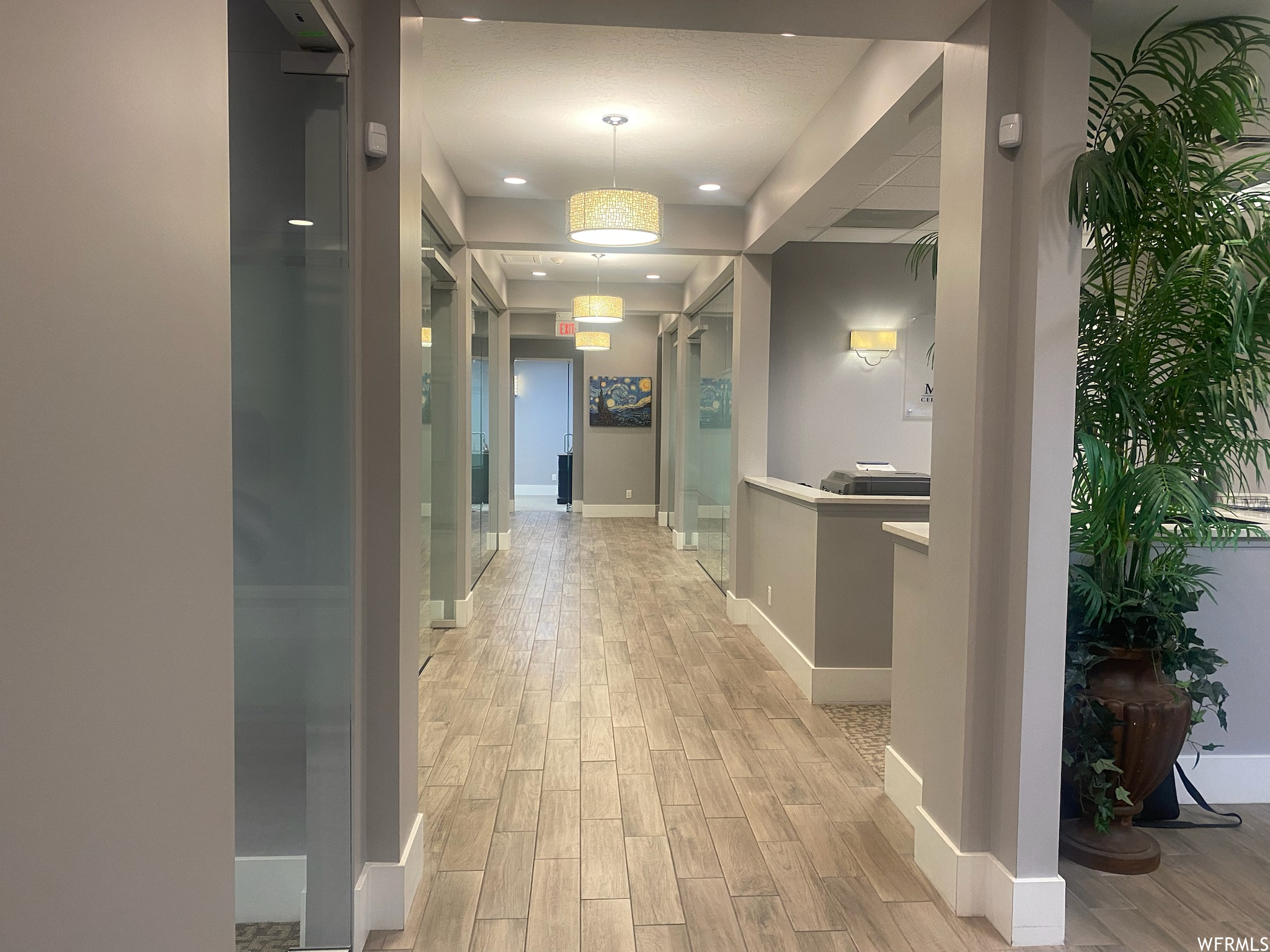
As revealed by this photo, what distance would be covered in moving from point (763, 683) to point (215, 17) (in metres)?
4.02

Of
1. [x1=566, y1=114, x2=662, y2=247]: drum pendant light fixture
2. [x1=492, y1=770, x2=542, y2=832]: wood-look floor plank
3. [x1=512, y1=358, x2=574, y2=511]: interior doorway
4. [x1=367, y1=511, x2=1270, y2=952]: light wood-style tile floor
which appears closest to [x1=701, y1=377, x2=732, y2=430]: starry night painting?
[x1=367, y1=511, x2=1270, y2=952]: light wood-style tile floor

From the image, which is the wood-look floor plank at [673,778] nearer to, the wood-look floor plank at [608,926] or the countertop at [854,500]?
the wood-look floor plank at [608,926]

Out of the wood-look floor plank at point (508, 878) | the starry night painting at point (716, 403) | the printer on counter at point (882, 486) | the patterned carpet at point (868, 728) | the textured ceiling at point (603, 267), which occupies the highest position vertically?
the textured ceiling at point (603, 267)

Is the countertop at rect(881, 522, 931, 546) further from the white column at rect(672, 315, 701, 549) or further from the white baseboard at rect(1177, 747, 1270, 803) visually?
the white column at rect(672, 315, 701, 549)

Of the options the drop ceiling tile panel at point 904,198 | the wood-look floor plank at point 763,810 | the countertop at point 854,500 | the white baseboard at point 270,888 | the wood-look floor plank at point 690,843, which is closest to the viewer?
the white baseboard at point 270,888

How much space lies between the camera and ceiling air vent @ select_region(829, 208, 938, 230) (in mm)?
5547

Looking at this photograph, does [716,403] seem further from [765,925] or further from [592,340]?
[765,925]

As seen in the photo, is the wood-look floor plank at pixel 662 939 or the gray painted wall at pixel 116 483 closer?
the gray painted wall at pixel 116 483

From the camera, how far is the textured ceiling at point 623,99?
131 inches

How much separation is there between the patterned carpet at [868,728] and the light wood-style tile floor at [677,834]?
0.06 metres

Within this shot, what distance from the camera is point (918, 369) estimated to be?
6.95 meters

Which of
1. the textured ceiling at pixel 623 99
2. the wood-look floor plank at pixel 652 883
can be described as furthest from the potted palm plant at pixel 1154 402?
the textured ceiling at pixel 623 99

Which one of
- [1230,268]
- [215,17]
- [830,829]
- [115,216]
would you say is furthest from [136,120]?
[830,829]

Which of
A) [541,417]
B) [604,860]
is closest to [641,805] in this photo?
[604,860]
